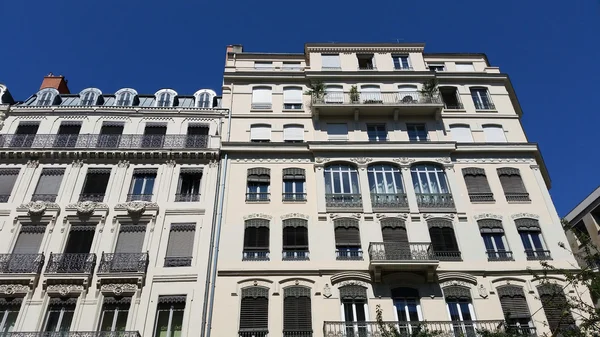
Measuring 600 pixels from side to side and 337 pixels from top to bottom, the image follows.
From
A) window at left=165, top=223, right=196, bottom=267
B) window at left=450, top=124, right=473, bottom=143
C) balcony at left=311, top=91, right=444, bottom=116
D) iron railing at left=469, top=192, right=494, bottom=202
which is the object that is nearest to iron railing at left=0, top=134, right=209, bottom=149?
window at left=165, top=223, right=196, bottom=267

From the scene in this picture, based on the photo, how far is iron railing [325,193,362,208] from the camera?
23.9 metres

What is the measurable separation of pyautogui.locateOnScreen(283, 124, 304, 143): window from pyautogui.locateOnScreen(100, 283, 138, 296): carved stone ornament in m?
11.1

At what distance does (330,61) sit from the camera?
31344 mm

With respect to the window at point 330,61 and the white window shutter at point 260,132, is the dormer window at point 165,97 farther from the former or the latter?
the window at point 330,61

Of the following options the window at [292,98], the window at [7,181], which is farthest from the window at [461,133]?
the window at [7,181]

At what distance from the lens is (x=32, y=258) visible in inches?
830

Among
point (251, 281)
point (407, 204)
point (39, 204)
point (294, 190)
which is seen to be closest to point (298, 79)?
point (294, 190)

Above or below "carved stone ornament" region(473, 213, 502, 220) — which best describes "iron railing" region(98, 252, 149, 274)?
below

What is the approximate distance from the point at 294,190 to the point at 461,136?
9.92 metres

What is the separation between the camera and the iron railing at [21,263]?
20.7 meters

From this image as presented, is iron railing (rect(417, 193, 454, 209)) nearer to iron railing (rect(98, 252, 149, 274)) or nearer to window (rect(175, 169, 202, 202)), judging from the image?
window (rect(175, 169, 202, 202))

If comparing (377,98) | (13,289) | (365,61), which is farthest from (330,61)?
(13,289)

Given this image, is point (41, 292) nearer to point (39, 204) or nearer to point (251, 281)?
point (39, 204)

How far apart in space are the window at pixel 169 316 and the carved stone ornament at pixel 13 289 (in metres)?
5.41
